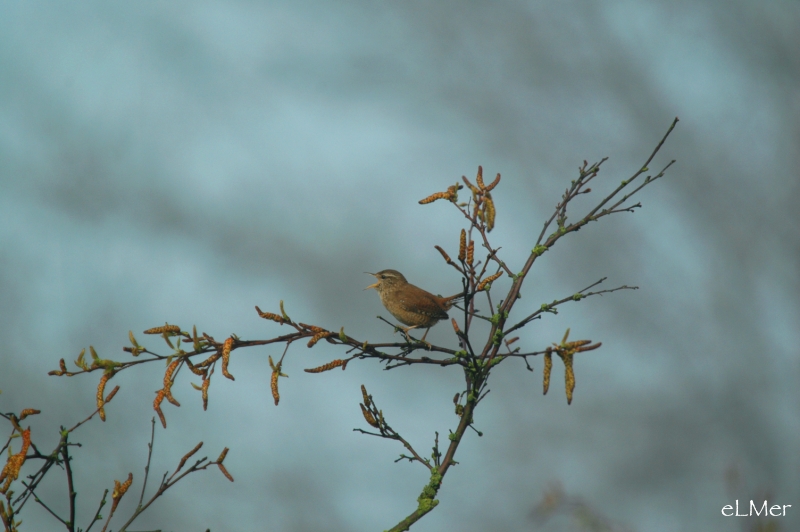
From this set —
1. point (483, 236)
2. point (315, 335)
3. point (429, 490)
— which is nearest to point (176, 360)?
point (315, 335)

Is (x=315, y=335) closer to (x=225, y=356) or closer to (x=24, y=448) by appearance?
(x=225, y=356)

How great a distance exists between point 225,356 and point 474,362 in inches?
19.4

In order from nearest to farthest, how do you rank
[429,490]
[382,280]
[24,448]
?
1. [24,448]
2. [429,490]
3. [382,280]

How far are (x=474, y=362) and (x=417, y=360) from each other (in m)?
0.16

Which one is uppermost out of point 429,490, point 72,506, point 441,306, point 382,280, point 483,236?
point 382,280

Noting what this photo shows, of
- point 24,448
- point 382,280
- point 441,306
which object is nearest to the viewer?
point 24,448

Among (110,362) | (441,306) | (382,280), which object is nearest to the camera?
(110,362)

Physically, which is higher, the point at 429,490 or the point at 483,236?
the point at 483,236

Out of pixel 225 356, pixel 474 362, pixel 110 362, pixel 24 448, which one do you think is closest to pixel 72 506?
pixel 24 448

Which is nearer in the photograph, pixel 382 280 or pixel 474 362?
pixel 474 362

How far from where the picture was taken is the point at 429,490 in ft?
4.73

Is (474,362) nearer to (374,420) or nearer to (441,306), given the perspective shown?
(374,420)

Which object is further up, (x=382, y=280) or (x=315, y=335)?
(x=382, y=280)

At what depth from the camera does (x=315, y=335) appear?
1.32 meters
